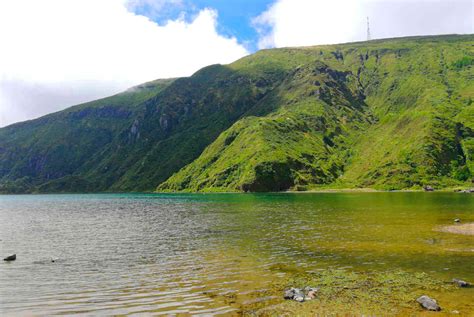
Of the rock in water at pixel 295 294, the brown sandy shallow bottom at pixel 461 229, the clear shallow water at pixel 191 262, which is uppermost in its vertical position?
the rock in water at pixel 295 294

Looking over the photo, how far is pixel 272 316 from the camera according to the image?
24453 millimetres

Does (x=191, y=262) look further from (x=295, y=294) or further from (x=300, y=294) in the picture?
(x=300, y=294)

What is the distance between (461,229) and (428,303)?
147 ft

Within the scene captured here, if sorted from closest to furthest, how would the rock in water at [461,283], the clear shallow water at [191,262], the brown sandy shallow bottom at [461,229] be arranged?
the clear shallow water at [191,262], the rock in water at [461,283], the brown sandy shallow bottom at [461,229]

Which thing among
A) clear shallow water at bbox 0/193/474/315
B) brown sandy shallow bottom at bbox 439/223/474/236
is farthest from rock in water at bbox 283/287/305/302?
brown sandy shallow bottom at bbox 439/223/474/236

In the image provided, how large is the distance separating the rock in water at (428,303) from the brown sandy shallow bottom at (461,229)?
38417 mm

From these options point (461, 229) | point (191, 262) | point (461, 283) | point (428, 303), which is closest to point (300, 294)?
point (428, 303)

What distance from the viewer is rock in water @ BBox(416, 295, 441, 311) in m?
25.0

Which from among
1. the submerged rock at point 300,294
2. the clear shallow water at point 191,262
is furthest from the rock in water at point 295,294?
the clear shallow water at point 191,262

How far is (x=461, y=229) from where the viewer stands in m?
62.7

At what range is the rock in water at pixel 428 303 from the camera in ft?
82.0

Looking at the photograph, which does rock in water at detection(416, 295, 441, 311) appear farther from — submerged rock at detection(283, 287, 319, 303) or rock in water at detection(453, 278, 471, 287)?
submerged rock at detection(283, 287, 319, 303)

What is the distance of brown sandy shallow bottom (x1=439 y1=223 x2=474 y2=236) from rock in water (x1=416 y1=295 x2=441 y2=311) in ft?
126

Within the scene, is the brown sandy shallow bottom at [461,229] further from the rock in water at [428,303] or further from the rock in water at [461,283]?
the rock in water at [428,303]
